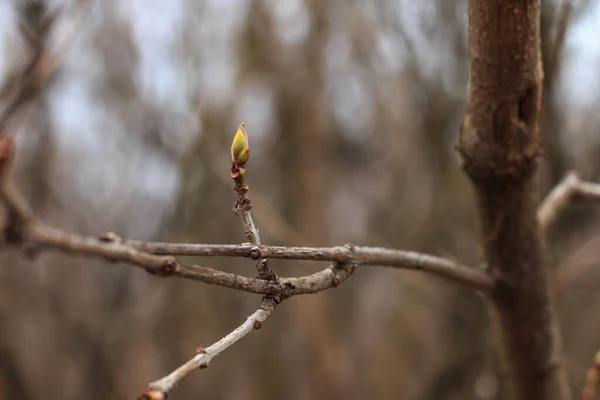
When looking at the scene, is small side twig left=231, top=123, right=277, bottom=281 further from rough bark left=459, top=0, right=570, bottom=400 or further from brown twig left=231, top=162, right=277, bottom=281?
rough bark left=459, top=0, right=570, bottom=400

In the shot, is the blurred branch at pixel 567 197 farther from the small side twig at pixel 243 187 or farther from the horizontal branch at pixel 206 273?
the small side twig at pixel 243 187

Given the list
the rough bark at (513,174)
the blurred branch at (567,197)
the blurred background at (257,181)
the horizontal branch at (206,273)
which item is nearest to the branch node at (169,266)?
the horizontal branch at (206,273)

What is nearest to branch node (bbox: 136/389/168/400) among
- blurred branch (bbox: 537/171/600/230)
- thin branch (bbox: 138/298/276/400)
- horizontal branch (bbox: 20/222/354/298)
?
thin branch (bbox: 138/298/276/400)

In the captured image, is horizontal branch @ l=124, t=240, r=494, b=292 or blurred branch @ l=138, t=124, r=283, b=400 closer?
blurred branch @ l=138, t=124, r=283, b=400

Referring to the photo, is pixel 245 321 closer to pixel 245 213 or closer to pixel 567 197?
pixel 245 213

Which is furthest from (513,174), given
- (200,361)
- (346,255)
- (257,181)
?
(257,181)

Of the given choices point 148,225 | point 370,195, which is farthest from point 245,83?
point 370,195
